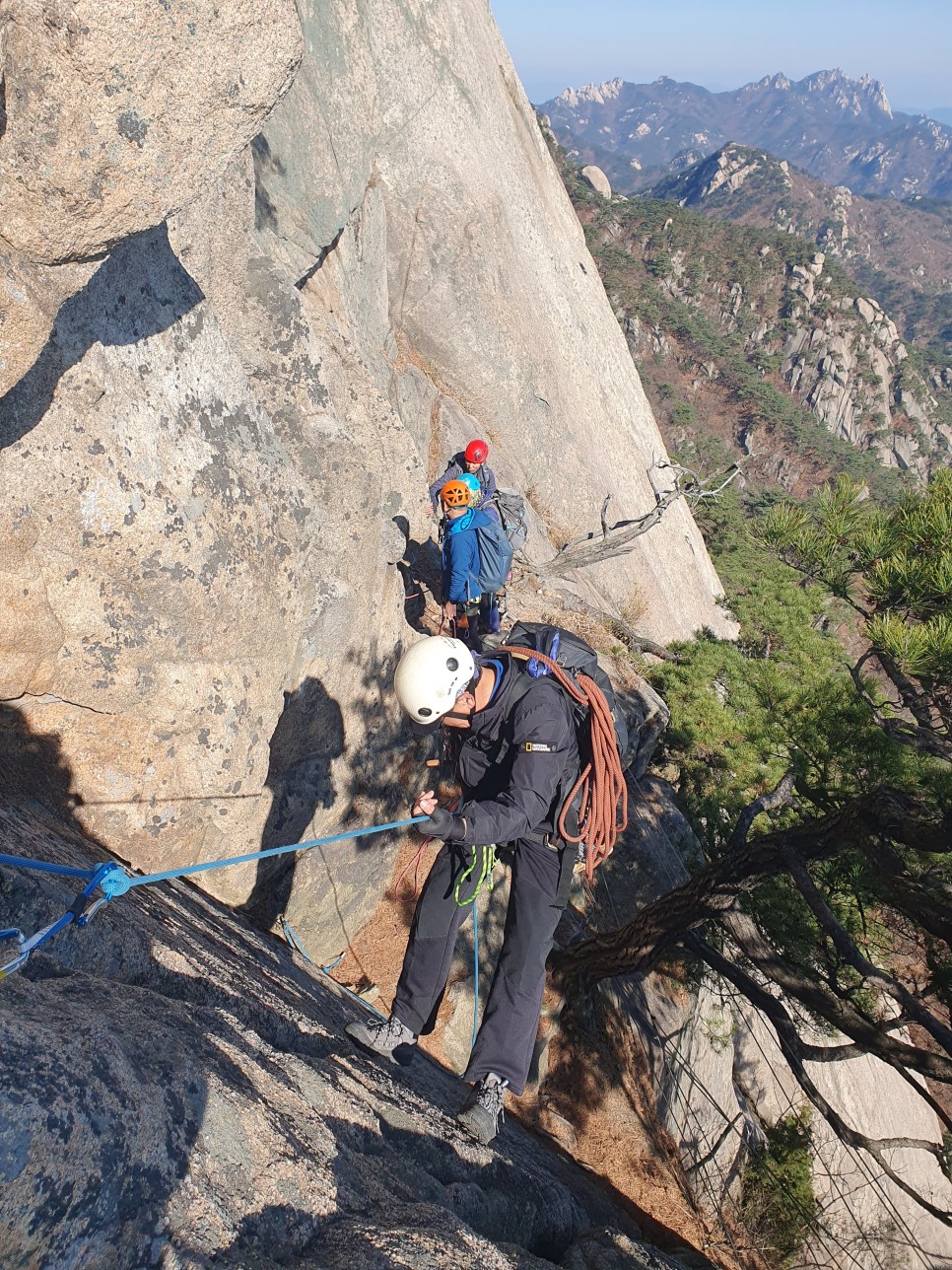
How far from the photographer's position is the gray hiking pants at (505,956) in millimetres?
4262

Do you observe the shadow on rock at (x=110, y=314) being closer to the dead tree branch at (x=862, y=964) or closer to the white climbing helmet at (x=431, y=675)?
the white climbing helmet at (x=431, y=675)

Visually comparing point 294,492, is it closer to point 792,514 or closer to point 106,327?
point 106,327

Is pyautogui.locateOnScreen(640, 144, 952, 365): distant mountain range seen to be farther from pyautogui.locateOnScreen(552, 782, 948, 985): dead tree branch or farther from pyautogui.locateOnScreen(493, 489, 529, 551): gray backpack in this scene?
pyautogui.locateOnScreen(552, 782, 948, 985): dead tree branch

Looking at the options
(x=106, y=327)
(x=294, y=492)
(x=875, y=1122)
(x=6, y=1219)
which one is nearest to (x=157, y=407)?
(x=106, y=327)

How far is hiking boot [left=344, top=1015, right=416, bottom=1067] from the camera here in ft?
13.7

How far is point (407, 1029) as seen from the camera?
432 centimetres

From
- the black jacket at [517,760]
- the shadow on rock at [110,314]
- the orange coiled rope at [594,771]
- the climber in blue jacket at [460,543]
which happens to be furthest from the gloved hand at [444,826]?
the climber in blue jacket at [460,543]

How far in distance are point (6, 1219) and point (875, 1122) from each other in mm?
9350

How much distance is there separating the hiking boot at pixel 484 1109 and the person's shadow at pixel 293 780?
7.13 ft

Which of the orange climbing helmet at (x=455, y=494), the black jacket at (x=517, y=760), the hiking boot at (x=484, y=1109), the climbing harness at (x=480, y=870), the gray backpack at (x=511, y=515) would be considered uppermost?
the gray backpack at (x=511, y=515)

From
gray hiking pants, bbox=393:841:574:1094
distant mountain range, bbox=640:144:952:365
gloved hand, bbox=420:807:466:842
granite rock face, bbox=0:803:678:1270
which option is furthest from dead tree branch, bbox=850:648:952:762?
distant mountain range, bbox=640:144:952:365

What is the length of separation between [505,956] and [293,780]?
2253 millimetres

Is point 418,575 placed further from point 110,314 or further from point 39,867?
point 39,867

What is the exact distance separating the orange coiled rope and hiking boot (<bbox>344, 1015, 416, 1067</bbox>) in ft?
4.67
